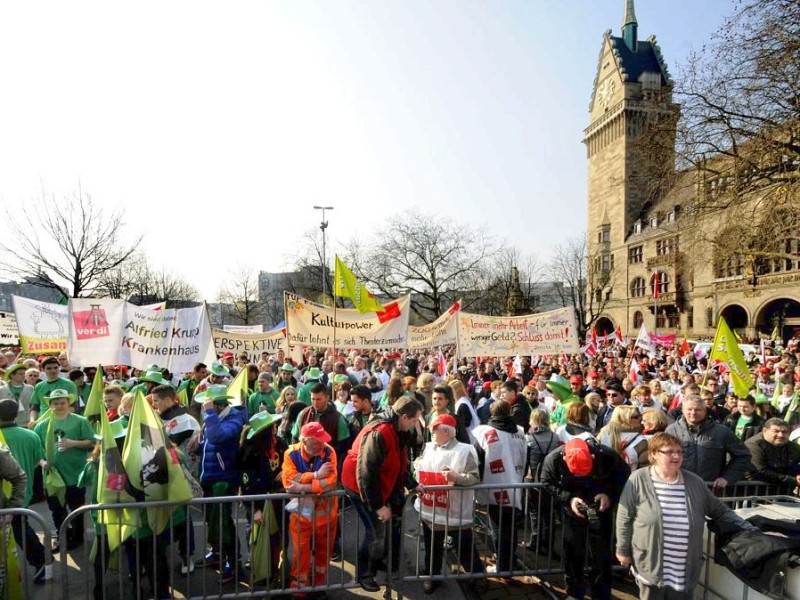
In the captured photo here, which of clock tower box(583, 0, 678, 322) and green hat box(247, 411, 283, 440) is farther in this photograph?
clock tower box(583, 0, 678, 322)

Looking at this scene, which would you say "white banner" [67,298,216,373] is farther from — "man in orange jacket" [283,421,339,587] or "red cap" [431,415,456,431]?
"red cap" [431,415,456,431]

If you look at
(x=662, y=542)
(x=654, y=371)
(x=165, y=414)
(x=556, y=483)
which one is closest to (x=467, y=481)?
(x=556, y=483)

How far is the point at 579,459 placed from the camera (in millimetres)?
3803

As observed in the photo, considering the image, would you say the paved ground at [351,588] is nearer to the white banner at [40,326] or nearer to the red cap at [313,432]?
the red cap at [313,432]

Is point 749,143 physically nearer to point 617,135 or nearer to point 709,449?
point 709,449

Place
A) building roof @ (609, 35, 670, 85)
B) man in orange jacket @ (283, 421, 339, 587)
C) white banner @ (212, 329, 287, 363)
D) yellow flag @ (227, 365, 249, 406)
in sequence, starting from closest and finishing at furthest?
man in orange jacket @ (283, 421, 339, 587) → yellow flag @ (227, 365, 249, 406) → white banner @ (212, 329, 287, 363) → building roof @ (609, 35, 670, 85)

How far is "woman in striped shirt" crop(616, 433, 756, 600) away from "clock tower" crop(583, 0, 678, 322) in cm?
4900

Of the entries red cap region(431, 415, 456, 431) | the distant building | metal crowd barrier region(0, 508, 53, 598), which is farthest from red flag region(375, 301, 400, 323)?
the distant building

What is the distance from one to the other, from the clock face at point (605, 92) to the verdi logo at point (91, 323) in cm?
5881

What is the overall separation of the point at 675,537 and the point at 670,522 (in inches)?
3.8

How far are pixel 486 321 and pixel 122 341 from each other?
7264 mm

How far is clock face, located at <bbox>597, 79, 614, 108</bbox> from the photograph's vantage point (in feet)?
180

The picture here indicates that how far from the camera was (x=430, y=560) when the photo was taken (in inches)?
170

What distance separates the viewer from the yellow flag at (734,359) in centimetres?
826
